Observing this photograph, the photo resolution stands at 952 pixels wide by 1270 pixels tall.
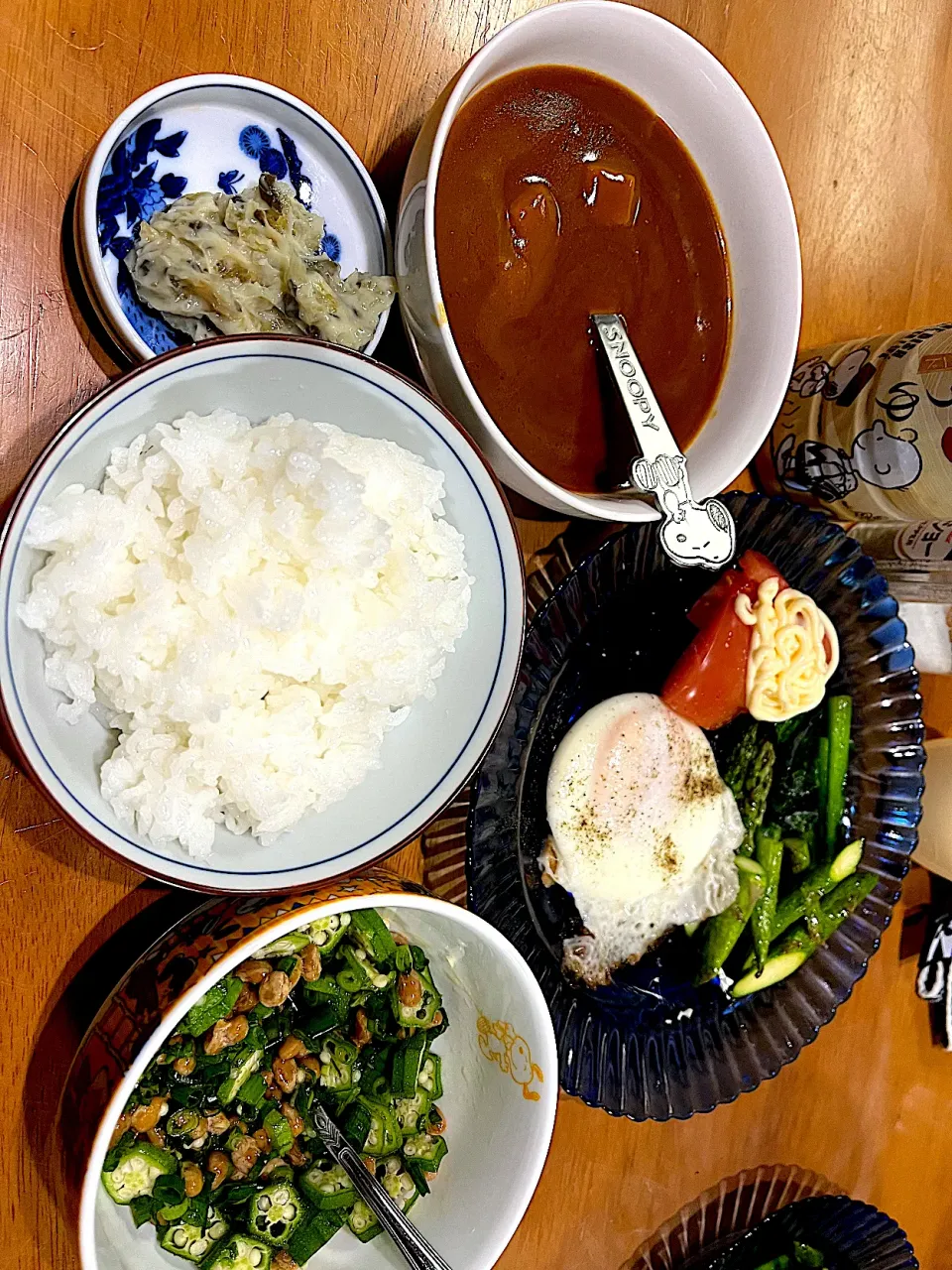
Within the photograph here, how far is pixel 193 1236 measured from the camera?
1.24m

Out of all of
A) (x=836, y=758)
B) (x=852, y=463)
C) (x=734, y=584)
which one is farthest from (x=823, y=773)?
(x=852, y=463)

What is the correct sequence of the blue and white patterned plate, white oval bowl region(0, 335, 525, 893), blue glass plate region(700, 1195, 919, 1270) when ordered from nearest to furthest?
white oval bowl region(0, 335, 525, 893), the blue and white patterned plate, blue glass plate region(700, 1195, 919, 1270)

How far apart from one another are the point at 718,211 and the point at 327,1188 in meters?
1.34

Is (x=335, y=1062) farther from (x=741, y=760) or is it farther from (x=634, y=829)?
(x=741, y=760)

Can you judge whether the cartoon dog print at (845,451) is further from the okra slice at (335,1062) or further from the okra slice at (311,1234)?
the okra slice at (311,1234)

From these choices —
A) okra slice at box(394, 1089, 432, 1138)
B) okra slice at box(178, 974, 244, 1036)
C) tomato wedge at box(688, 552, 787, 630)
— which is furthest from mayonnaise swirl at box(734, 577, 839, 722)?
okra slice at box(178, 974, 244, 1036)

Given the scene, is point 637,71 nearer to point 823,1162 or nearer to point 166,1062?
point 166,1062

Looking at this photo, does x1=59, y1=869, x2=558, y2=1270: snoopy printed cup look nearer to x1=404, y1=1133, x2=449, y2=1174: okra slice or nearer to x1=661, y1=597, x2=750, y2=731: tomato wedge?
x1=404, y1=1133, x2=449, y2=1174: okra slice

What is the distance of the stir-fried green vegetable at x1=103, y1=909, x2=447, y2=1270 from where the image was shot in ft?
3.92

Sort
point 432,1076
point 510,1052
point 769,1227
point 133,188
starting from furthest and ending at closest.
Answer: point 769,1227 → point 432,1076 → point 510,1052 → point 133,188

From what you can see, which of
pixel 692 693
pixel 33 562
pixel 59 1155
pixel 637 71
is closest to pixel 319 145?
pixel 637 71

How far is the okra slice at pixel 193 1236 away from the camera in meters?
1.22

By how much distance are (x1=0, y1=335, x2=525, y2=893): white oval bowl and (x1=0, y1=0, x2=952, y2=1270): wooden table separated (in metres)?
0.18

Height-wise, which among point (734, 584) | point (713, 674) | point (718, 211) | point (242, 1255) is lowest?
point (242, 1255)
